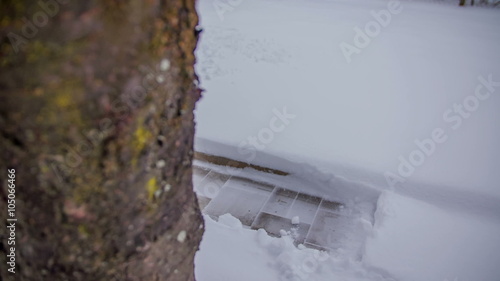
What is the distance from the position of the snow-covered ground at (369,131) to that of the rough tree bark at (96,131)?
3.80 feet

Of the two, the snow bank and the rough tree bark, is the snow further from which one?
the rough tree bark

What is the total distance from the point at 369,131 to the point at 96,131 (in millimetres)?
2990

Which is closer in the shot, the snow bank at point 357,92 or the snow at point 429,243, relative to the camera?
the snow at point 429,243

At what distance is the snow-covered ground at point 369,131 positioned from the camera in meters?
2.13

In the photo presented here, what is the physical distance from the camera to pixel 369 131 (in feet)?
10.8

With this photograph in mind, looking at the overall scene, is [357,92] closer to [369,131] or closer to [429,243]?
[369,131]

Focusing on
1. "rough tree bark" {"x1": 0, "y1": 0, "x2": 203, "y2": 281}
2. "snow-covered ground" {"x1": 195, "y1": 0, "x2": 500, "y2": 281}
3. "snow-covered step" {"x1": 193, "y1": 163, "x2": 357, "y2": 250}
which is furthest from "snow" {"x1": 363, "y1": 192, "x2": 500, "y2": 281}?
"rough tree bark" {"x1": 0, "y1": 0, "x2": 203, "y2": 281}

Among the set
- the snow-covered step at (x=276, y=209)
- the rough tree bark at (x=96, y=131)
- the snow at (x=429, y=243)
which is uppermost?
the rough tree bark at (x=96, y=131)

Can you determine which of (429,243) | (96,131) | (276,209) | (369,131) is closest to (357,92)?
(369,131)

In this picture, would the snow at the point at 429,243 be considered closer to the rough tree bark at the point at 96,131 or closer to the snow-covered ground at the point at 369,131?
the snow-covered ground at the point at 369,131

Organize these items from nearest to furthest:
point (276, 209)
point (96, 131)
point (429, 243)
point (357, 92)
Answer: point (96, 131) < point (429, 243) < point (276, 209) < point (357, 92)

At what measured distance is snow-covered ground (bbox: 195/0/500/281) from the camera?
213 cm

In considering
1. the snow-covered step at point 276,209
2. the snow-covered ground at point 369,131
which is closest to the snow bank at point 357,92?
the snow-covered ground at point 369,131

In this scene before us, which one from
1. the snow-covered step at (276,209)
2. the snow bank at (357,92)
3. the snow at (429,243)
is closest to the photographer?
the snow at (429,243)
